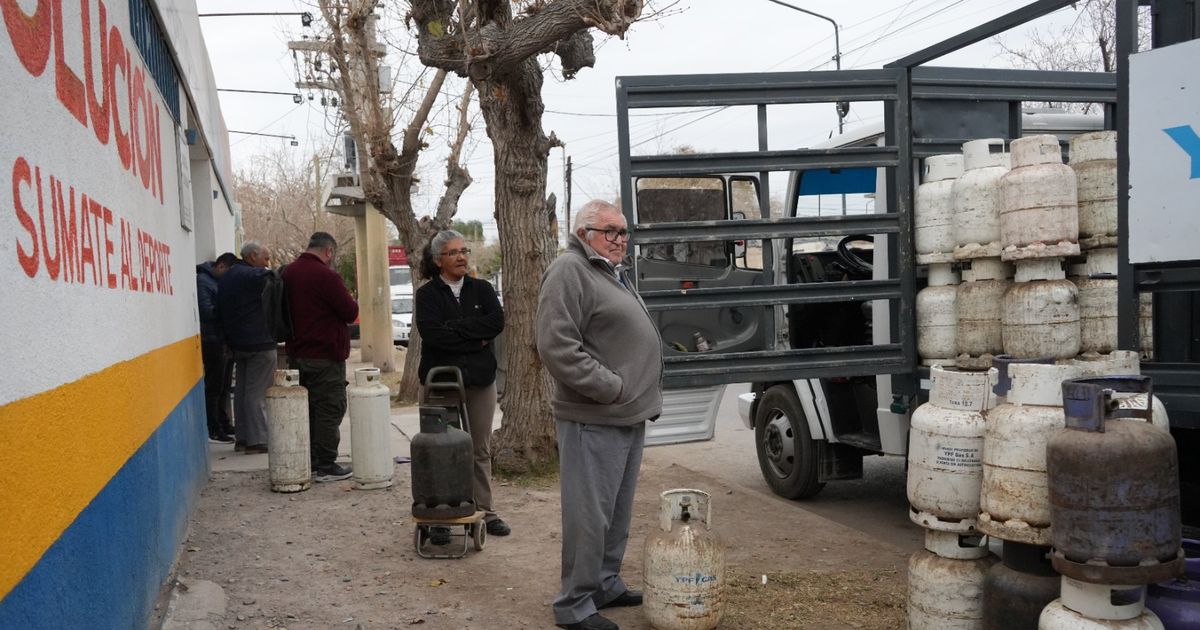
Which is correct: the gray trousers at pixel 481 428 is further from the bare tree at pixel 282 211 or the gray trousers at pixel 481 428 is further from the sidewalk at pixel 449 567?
the bare tree at pixel 282 211

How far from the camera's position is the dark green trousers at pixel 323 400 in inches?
302

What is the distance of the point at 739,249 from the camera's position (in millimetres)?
7078

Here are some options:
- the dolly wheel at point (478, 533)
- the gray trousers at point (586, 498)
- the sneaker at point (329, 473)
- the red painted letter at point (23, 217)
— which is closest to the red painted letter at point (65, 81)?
the red painted letter at point (23, 217)

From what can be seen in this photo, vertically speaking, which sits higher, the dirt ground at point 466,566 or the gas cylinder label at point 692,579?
the gas cylinder label at point 692,579

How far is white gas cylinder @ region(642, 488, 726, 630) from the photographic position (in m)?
4.20

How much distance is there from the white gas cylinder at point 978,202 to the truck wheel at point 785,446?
2540 millimetres

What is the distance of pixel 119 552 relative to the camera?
361 cm

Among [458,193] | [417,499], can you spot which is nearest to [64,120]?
[417,499]

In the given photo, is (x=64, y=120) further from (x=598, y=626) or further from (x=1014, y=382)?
(x=1014, y=382)

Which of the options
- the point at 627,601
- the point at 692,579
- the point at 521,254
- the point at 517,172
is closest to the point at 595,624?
the point at 627,601

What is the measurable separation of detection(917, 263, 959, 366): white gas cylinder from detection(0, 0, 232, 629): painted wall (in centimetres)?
377

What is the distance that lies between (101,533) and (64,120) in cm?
138

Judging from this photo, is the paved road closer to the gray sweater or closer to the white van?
the gray sweater

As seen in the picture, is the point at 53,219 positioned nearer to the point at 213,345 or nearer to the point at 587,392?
the point at 587,392
